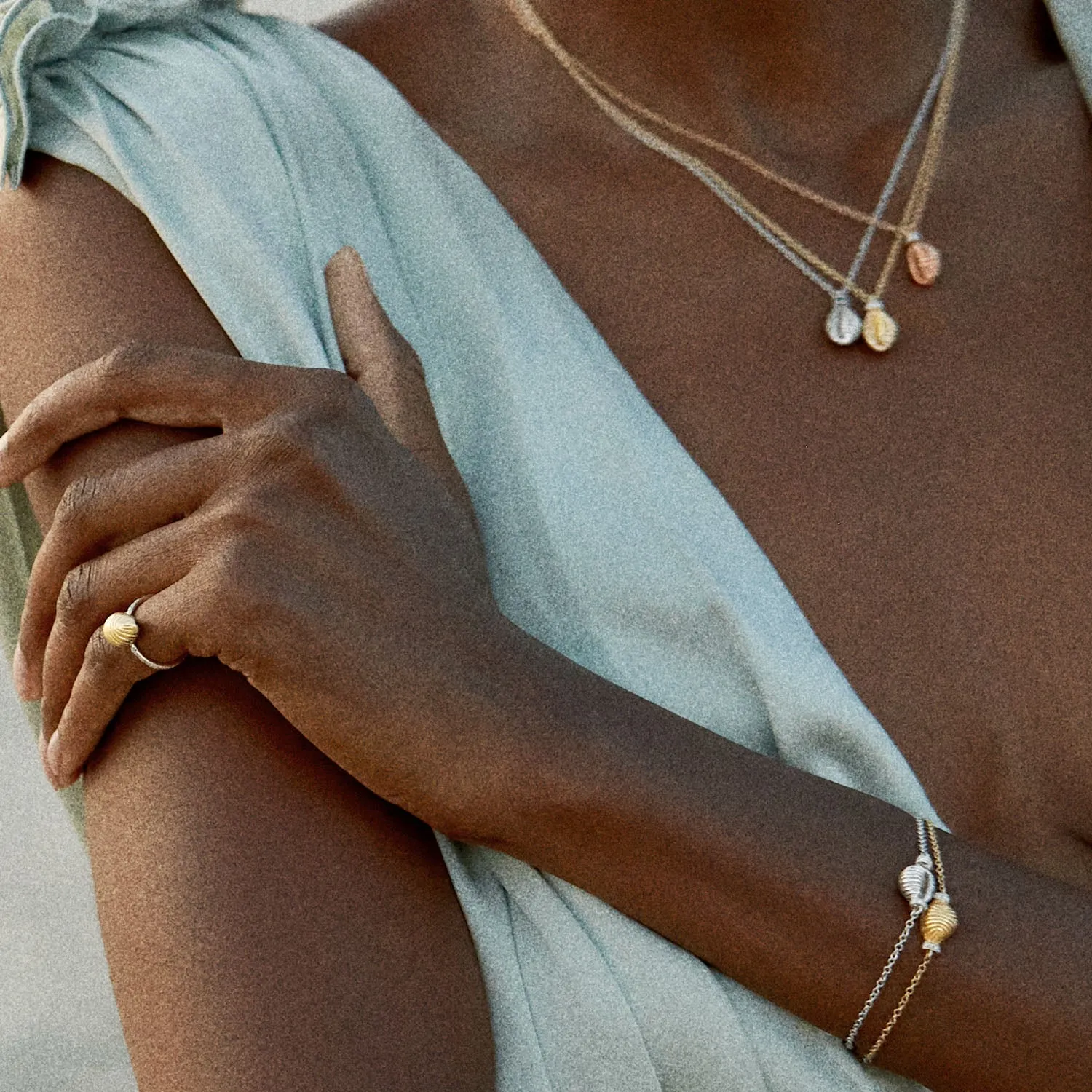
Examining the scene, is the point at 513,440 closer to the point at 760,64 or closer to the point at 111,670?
the point at 111,670

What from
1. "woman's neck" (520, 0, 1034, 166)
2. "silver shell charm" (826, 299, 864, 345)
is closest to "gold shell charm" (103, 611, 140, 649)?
"silver shell charm" (826, 299, 864, 345)

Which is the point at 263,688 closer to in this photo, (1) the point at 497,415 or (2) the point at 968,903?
(1) the point at 497,415

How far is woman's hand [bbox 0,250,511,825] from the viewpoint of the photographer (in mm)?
887

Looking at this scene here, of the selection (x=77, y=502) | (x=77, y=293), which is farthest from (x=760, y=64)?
(x=77, y=502)

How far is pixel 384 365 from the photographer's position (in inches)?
42.6

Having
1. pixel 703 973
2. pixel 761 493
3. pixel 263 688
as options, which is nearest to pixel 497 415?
pixel 761 493

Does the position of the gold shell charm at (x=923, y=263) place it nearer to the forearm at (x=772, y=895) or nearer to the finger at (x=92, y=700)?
the forearm at (x=772, y=895)

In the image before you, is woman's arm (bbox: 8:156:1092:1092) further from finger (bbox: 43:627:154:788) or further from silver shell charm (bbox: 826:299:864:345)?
silver shell charm (bbox: 826:299:864:345)

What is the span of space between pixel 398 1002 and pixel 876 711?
449 millimetres

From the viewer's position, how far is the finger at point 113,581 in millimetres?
909

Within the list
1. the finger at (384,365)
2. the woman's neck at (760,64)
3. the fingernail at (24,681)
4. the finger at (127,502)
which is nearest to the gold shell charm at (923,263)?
the woman's neck at (760,64)

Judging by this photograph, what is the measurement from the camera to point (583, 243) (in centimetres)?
134

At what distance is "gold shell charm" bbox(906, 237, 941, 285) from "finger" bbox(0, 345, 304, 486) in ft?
2.14

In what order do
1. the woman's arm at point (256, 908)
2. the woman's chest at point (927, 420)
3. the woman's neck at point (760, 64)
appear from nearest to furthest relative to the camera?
the woman's arm at point (256, 908)
the woman's chest at point (927, 420)
the woman's neck at point (760, 64)
